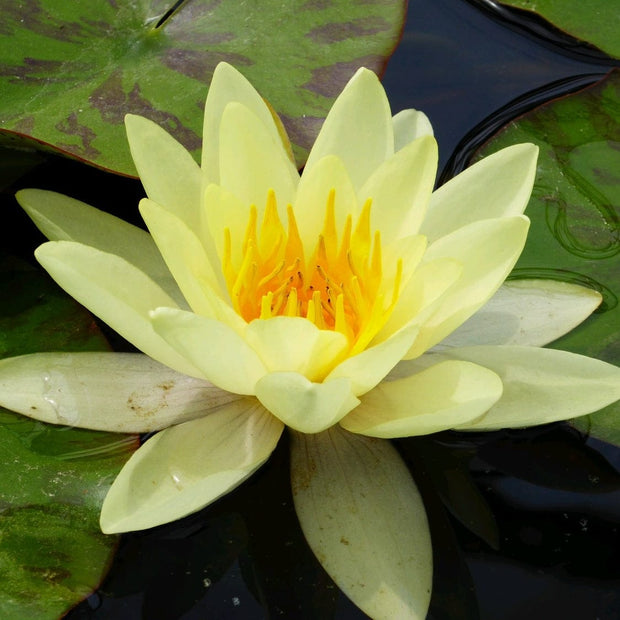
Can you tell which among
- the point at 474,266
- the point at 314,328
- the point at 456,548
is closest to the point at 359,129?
the point at 474,266

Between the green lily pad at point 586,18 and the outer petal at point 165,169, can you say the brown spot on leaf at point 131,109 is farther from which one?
the green lily pad at point 586,18

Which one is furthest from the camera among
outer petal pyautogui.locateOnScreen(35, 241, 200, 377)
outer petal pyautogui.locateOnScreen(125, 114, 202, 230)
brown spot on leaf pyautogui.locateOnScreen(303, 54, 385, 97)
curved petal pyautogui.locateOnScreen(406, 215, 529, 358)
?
brown spot on leaf pyautogui.locateOnScreen(303, 54, 385, 97)

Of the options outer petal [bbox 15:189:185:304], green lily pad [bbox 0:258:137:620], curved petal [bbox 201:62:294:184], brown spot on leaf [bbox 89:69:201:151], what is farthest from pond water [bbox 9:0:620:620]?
brown spot on leaf [bbox 89:69:201:151]

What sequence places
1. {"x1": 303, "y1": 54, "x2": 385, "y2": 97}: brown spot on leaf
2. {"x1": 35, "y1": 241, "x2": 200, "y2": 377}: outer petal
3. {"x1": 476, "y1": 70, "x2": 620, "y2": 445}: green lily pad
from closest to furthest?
{"x1": 35, "y1": 241, "x2": 200, "y2": 377}: outer petal, {"x1": 476, "y1": 70, "x2": 620, "y2": 445}: green lily pad, {"x1": 303, "y1": 54, "x2": 385, "y2": 97}: brown spot on leaf

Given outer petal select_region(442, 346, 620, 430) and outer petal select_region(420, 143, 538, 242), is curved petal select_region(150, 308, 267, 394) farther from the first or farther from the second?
outer petal select_region(420, 143, 538, 242)

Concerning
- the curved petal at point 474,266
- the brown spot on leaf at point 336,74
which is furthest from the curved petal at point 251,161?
the brown spot on leaf at point 336,74
